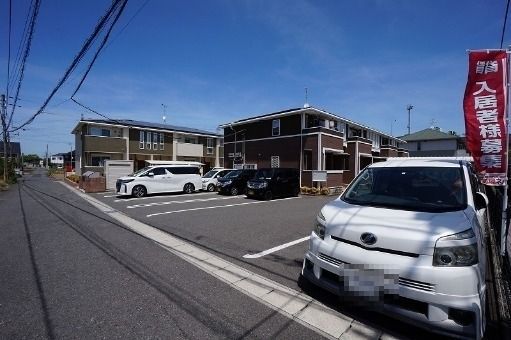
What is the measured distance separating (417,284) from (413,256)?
9.2 inches

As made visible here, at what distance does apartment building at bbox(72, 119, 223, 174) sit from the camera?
27584mm

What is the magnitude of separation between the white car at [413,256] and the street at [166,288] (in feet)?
1.52

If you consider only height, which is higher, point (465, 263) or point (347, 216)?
point (347, 216)

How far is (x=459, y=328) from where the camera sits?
95.0 inches

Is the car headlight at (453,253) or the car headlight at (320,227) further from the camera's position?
the car headlight at (320,227)

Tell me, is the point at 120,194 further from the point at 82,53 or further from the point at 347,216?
the point at 347,216

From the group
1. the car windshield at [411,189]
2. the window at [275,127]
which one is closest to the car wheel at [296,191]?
the window at [275,127]

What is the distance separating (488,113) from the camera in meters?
4.94

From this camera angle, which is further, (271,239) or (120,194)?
(120,194)

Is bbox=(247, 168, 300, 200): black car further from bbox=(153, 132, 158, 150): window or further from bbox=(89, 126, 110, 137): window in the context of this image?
bbox=(89, 126, 110, 137): window

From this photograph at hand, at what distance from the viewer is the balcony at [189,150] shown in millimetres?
33156

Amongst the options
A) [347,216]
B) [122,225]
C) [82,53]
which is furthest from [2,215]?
[347,216]

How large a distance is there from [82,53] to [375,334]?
354 inches

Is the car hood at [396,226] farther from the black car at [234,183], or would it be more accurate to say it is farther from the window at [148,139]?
the window at [148,139]
